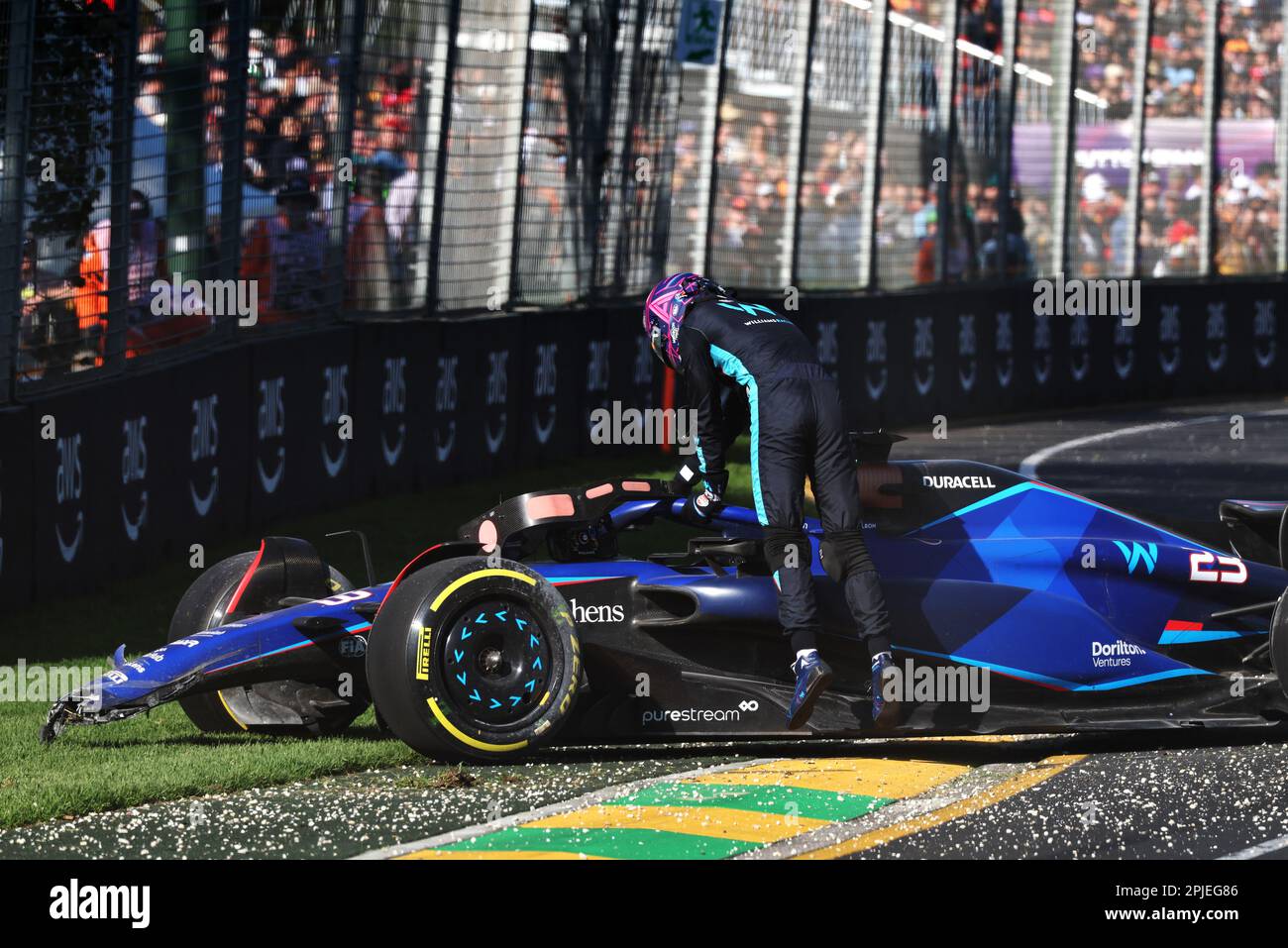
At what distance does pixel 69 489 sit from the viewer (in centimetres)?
1082

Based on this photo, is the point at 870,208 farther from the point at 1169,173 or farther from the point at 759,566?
the point at 759,566

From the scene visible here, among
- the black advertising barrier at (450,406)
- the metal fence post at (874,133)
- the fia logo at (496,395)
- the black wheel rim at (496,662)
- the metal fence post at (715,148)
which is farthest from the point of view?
the metal fence post at (874,133)

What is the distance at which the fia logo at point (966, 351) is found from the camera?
21.8 m

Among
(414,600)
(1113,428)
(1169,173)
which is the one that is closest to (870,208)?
(1113,428)

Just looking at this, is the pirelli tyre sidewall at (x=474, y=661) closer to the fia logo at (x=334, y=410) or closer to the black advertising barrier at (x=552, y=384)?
the fia logo at (x=334, y=410)

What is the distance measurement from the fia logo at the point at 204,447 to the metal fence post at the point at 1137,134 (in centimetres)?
1371

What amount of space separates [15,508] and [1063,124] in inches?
596

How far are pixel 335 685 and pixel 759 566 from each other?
1512 millimetres

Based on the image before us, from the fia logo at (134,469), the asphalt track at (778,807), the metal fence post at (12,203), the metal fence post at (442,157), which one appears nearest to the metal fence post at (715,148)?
the metal fence post at (442,157)

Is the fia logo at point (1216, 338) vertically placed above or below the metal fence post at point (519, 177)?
below

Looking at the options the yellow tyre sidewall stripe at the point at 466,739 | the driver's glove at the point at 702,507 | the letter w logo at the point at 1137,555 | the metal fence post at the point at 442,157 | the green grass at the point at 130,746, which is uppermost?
the metal fence post at the point at 442,157

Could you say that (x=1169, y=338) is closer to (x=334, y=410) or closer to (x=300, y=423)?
(x=334, y=410)

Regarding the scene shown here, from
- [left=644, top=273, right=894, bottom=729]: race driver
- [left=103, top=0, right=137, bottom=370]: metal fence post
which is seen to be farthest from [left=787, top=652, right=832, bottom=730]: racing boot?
[left=103, top=0, right=137, bottom=370]: metal fence post

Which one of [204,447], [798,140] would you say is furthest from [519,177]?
[204,447]
